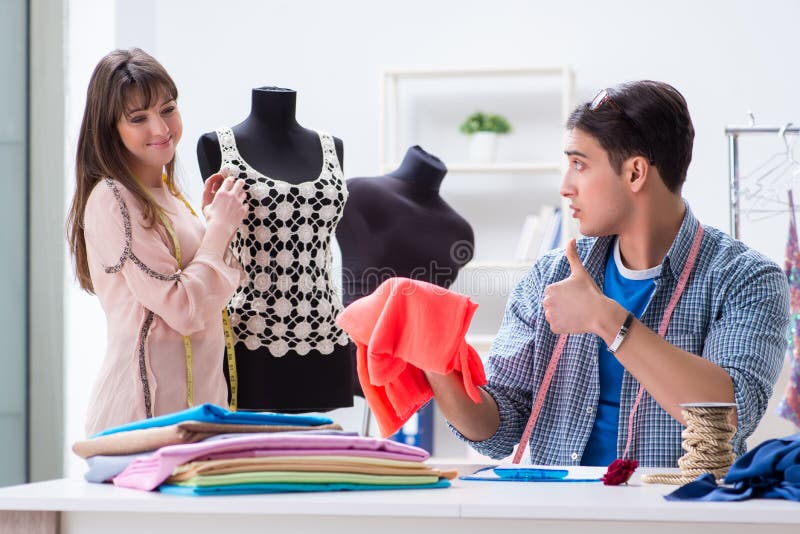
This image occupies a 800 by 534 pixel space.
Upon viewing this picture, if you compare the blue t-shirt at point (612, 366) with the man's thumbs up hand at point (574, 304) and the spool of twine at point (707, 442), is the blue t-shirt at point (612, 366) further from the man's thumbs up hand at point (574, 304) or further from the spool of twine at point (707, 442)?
the spool of twine at point (707, 442)

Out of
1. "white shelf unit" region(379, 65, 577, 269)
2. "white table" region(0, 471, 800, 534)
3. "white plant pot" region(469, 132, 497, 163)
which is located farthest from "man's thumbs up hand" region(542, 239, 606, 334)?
"white plant pot" region(469, 132, 497, 163)

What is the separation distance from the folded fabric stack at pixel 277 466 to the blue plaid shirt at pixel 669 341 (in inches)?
23.9

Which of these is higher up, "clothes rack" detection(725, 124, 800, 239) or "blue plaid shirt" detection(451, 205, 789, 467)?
"clothes rack" detection(725, 124, 800, 239)

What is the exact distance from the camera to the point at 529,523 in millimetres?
957

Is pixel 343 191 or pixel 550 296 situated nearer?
pixel 550 296

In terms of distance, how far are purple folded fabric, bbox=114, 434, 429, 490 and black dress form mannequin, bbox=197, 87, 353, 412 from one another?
980 millimetres

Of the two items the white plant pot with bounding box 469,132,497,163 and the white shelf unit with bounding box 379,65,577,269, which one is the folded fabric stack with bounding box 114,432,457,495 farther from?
the white plant pot with bounding box 469,132,497,163

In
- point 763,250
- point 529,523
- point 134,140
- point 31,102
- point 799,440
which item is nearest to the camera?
point 529,523

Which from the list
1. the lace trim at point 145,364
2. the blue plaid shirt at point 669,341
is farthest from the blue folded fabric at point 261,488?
the lace trim at point 145,364

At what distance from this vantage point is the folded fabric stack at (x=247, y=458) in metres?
1.02

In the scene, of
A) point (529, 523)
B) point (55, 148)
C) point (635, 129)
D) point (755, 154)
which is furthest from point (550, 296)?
point (755, 154)

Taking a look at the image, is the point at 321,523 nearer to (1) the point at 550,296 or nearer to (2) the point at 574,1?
(1) the point at 550,296

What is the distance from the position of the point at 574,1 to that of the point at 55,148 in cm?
223

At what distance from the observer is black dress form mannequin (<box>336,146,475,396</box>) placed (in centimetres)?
270
